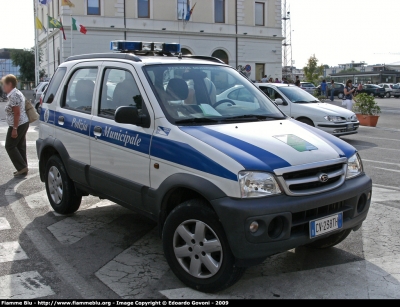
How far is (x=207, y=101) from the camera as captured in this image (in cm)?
474

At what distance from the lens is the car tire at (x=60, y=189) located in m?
5.94

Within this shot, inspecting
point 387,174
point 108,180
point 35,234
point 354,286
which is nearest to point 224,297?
point 354,286

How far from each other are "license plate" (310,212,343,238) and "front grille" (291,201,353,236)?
0.03 m

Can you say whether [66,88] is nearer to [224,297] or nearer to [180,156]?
[180,156]

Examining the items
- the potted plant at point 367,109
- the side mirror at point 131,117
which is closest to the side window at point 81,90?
the side mirror at point 131,117

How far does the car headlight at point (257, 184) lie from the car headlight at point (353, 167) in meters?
0.93

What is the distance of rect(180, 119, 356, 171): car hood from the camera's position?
375cm

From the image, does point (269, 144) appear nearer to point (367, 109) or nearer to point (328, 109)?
point (328, 109)

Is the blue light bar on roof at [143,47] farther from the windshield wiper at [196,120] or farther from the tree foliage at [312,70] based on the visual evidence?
the tree foliage at [312,70]

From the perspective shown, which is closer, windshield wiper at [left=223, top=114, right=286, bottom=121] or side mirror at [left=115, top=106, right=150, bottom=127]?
side mirror at [left=115, top=106, right=150, bottom=127]

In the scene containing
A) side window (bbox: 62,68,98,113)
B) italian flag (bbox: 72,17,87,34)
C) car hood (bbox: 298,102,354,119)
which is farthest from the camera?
italian flag (bbox: 72,17,87,34)

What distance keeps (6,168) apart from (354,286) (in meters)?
7.35

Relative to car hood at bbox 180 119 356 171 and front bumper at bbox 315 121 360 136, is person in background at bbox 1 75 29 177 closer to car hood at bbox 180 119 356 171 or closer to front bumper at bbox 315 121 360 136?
car hood at bbox 180 119 356 171

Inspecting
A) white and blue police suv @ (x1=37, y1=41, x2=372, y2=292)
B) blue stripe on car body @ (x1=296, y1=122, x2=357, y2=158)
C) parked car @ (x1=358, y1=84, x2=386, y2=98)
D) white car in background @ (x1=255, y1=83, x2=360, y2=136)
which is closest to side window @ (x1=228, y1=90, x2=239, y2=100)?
white and blue police suv @ (x1=37, y1=41, x2=372, y2=292)
